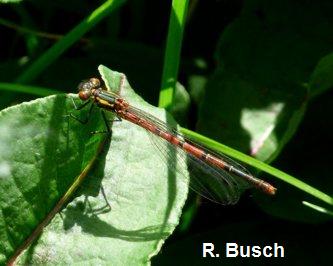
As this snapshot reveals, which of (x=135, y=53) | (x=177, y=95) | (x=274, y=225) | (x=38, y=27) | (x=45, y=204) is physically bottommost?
(x=45, y=204)

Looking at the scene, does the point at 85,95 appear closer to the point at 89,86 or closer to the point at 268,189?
the point at 89,86

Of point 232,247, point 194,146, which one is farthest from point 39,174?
point 232,247

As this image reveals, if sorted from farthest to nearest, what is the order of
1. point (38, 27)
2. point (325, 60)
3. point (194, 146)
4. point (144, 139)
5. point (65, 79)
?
1. point (38, 27)
2. point (65, 79)
3. point (194, 146)
4. point (325, 60)
5. point (144, 139)

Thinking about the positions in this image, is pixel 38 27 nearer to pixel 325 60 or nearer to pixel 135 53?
pixel 135 53

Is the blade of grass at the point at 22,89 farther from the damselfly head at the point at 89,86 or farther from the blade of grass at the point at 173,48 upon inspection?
the blade of grass at the point at 173,48

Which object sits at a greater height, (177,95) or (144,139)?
(177,95)

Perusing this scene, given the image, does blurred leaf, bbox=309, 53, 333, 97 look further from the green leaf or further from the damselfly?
the green leaf

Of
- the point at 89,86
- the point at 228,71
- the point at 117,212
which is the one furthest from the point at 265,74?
the point at 117,212

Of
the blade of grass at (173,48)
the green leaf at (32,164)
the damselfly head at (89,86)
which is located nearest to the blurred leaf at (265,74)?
the blade of grass at (173,48)
